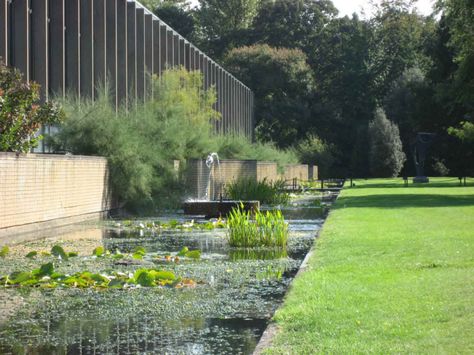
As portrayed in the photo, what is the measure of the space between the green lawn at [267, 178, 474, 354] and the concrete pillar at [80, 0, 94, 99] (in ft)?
70.6

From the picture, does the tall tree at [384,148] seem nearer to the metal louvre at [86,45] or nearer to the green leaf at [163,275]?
the metal louvre at [86,45]

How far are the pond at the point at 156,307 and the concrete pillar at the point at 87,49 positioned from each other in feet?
69.6

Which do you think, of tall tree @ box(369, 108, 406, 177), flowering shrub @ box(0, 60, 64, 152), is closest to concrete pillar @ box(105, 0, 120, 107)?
flowering shrub @ box(0, 60, 64, 152)

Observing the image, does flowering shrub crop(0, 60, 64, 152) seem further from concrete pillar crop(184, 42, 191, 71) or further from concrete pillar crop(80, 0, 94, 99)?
concrete pillar crop(184, 42, 191, 71)

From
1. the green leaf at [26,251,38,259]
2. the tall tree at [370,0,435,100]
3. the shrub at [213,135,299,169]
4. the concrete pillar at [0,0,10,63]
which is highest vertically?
the tall tree at [370,0,435,100]

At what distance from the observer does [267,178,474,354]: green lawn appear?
24.9ft

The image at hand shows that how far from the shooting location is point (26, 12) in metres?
33.0

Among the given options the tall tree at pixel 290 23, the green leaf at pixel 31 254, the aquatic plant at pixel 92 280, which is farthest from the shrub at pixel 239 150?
the tall tree at pixel 290 23

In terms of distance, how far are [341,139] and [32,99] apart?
66855 millimetres

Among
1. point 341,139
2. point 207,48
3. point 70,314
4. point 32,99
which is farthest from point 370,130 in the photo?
point 70,314

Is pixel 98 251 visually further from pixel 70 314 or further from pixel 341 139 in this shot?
pixel 341 139

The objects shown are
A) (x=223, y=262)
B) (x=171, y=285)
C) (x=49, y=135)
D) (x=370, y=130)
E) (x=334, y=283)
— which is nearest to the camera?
(x=334, y=283)

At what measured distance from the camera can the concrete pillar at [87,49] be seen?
1500 inches

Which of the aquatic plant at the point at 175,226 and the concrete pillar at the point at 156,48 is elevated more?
the concrete pillar at the point at 156,48
